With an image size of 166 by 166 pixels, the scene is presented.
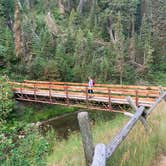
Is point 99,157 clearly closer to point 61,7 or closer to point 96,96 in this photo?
point 96,96

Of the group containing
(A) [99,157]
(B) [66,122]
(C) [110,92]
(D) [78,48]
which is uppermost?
(A) [99,157]

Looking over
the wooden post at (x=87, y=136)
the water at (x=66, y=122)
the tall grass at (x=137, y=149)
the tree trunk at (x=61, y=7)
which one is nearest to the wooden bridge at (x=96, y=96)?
the water at (x=66, y=122)

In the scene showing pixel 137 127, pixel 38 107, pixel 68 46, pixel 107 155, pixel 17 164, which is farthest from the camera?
pixel 68 46

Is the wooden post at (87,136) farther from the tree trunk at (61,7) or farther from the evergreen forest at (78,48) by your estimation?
the tree trunk at (61,7)

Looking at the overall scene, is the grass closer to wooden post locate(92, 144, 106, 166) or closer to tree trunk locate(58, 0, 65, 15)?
wooden post locate(92, 144, 106, 166)

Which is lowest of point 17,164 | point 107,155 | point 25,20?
point 17,164

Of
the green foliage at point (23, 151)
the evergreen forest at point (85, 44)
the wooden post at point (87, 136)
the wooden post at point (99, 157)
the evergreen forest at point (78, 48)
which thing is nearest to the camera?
the wooden post at point (99, 157)

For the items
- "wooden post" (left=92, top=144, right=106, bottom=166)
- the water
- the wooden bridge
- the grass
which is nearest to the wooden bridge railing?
the wooden bridge

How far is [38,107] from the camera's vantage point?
26641mm

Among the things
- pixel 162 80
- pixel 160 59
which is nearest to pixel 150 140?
pixel 162 80

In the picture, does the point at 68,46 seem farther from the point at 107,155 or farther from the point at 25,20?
the point at 107,155

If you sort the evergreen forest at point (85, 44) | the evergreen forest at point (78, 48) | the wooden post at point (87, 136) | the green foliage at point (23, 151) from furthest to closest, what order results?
1. the evergreen forest at point (85, 44)
2. the evergreen forest at point (78, 48)
3. the green foliage at point (23, 151)
4. the wooden post at point (87, 136)

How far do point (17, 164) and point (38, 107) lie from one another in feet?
72.1

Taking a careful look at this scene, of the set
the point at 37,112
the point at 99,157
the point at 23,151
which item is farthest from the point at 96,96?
the point at 99,157
